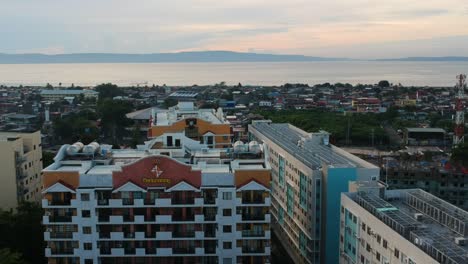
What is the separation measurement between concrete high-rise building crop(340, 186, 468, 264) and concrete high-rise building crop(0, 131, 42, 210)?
58.0 feet

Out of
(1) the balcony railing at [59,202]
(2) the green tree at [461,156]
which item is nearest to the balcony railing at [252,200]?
(1) the balcony railing at [59,202]

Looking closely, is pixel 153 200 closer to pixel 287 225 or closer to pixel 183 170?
pixel 183 170

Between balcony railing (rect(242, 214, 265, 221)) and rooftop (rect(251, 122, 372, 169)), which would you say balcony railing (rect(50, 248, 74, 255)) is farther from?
rooftop (rect(251, 122, 372, 169))

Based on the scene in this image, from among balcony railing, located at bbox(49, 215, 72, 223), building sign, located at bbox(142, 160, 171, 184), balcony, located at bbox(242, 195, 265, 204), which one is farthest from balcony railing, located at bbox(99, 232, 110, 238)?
balcony, located at bbox(242, 195, 265, 204)

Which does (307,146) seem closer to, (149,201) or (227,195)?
(227,195)

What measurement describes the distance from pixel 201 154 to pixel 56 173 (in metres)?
6.07

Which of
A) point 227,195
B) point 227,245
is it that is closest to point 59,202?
point 227,195

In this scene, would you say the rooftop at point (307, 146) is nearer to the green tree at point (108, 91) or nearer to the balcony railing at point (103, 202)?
the balcony railing at point (103, 202)

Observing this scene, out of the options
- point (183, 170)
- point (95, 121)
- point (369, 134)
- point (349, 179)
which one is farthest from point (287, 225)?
point (95, 121)

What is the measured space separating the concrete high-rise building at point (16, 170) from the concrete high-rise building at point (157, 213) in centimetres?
1042

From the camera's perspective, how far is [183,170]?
17750 mm

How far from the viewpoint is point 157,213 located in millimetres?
17734

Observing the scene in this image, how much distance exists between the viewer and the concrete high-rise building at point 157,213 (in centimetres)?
1764

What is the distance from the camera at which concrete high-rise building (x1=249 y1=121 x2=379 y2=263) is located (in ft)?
70.3
